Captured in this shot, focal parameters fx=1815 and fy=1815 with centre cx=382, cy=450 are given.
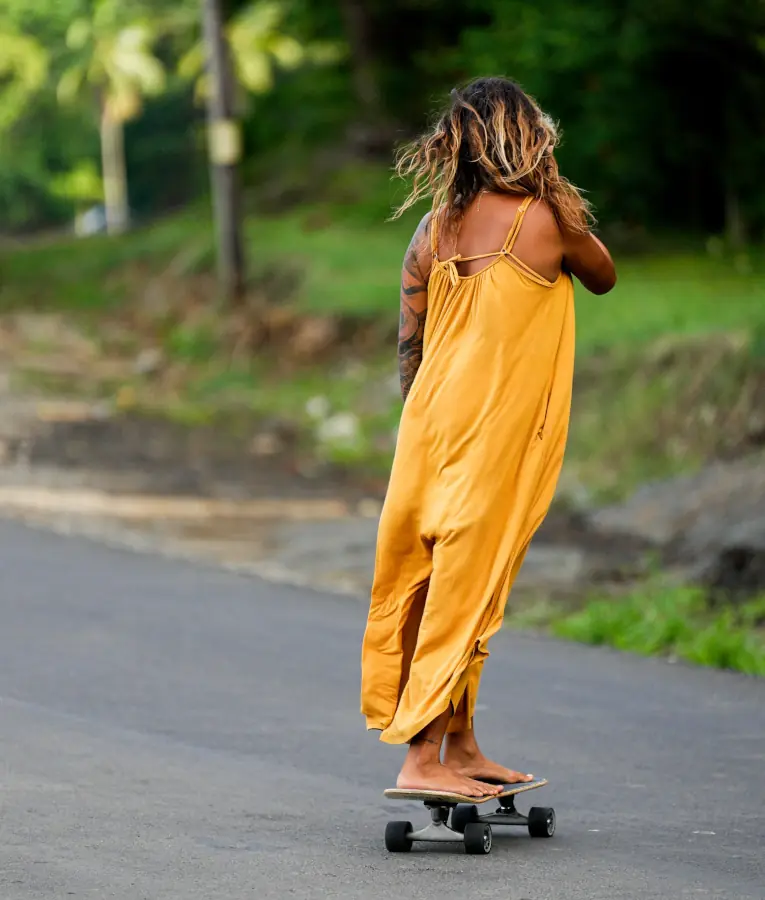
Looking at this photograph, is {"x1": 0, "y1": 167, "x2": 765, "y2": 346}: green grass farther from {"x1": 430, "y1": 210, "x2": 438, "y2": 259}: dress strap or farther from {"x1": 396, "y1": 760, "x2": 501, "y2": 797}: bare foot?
{"x1": 396, "y1": 760, "x2": 501, "y2": 797}: bare foot

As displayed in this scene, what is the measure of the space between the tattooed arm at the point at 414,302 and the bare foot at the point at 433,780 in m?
1.10

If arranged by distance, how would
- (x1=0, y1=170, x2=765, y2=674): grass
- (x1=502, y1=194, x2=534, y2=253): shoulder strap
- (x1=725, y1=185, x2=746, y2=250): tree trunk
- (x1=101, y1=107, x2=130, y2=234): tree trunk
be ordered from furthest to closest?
1. (x1=101, y1=107, x2=130, y2=234): tree trunk
2. (x1=725, y1=185, x2=746, y2=250): tree trunk
3. (x1=0, y1=170, x2=765, y2=674): grass
4. (x1=502, y1=194, x2=534, y2=253): shoulder strap

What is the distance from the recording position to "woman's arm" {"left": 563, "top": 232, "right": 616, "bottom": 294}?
17.4 ft

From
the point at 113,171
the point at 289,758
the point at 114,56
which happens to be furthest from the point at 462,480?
the point at 113,171

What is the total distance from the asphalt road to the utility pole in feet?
42.0

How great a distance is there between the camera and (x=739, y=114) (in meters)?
21.1

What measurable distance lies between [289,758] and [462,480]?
184cm

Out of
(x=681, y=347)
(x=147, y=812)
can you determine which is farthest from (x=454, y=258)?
(x=681, y=347)

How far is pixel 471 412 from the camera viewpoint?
17.2ft

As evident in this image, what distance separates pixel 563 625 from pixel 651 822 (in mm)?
4075

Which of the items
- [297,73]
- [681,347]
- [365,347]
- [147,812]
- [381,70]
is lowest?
[147,812]

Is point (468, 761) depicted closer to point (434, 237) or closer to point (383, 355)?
point (434, 237)

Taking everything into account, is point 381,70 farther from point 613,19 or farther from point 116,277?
point 613,19

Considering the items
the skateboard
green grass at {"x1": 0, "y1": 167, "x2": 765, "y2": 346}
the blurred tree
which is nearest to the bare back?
the skateboard
